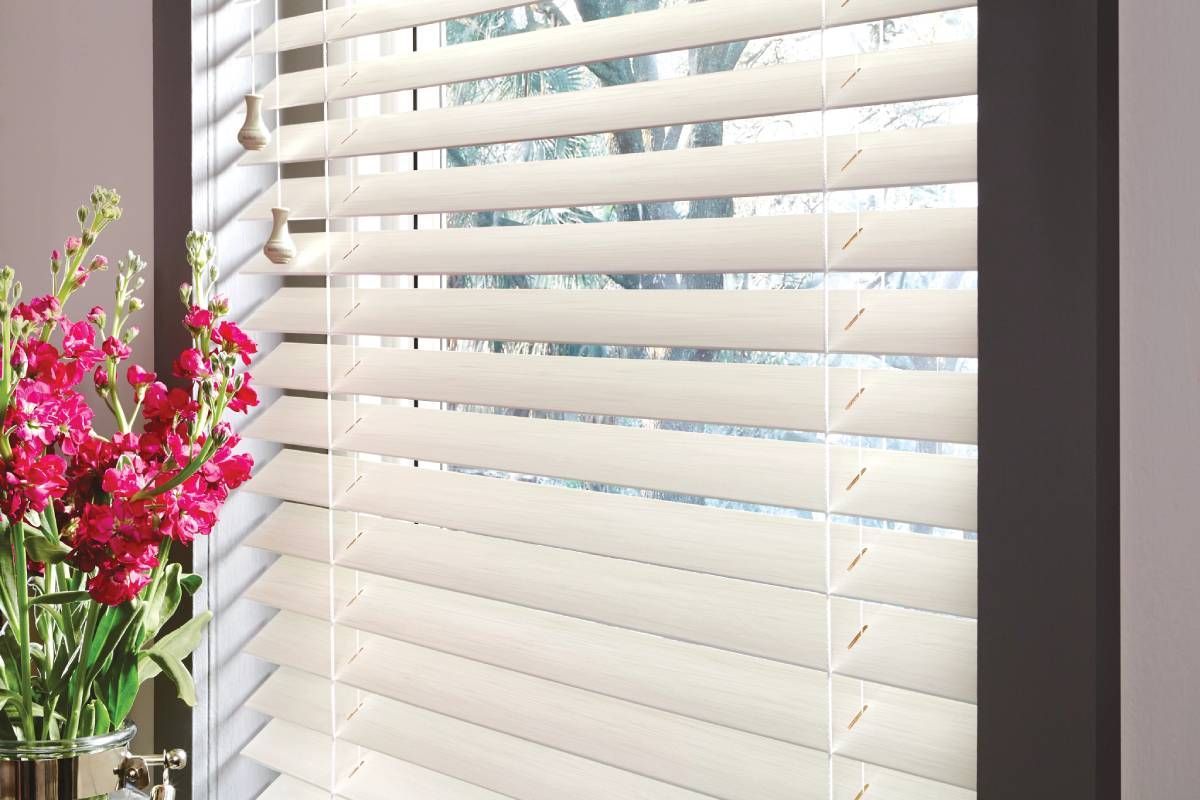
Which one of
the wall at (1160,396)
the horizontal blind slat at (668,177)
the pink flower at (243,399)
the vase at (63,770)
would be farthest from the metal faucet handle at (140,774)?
the wall at (1160,396)

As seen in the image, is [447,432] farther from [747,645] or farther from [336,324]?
[747,645]

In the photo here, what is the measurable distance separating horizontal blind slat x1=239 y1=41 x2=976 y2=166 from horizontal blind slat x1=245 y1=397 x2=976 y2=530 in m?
0.25

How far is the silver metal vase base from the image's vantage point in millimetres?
942

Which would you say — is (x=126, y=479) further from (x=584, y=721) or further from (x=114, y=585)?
(x=584, y=721)

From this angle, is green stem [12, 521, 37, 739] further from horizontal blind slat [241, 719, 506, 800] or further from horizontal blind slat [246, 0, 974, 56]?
horizontal blind slat [246, 0, 974, 56]

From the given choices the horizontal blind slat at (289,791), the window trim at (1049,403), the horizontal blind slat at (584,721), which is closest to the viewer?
the window trim at (1049,403)

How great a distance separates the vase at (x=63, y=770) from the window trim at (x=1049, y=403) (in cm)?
73

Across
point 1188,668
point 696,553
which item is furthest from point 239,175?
point 1188,668

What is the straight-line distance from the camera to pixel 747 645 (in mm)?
827

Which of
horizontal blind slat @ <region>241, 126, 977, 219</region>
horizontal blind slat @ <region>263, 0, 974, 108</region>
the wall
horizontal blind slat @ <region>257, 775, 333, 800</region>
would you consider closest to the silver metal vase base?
horizontal blind slat @ <region>257, 775, 333, 800</region>

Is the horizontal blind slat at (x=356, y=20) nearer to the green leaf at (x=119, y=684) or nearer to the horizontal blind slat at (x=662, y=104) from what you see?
the horizontal blind slat at (x=662, y=104)

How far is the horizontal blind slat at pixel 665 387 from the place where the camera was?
0.74 m

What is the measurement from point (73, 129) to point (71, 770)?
0.85 metres

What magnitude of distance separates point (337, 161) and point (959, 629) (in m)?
0.83
